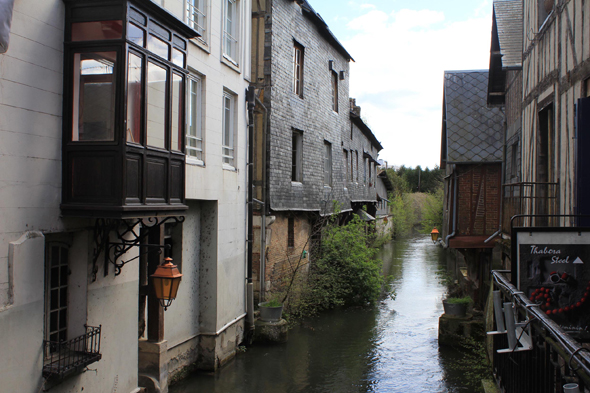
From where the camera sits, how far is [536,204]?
879 cm

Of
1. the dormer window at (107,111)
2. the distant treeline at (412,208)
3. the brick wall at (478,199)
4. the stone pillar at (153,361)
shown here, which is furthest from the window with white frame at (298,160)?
the distant treeline at (412,208)

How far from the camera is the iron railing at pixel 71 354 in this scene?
18.8 feet

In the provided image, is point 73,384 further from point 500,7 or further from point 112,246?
point 500,7

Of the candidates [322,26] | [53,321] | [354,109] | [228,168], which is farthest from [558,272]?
[354,109]

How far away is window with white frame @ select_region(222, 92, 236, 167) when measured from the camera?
1134cm

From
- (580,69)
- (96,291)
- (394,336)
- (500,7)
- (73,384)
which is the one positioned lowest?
(394,336)

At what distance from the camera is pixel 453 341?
39.6ft

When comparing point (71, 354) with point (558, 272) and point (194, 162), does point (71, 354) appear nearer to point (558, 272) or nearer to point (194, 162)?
point (194, 162)

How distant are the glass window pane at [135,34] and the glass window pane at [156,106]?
334 millimetres

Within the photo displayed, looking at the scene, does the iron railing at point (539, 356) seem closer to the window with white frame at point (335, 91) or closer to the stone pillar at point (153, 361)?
the stone pillar at point (153, 361)

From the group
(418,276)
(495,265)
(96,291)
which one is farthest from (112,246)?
(418,276)

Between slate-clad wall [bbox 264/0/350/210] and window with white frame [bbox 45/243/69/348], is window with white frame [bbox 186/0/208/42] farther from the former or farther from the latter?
window with white frame [bbox 45/243/69/348]

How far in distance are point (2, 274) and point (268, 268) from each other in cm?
917

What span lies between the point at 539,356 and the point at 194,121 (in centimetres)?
730
